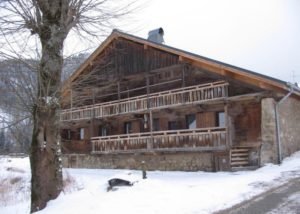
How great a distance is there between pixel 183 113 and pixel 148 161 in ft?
12.6

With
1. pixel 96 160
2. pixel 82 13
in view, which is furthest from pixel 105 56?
pixel 82 13

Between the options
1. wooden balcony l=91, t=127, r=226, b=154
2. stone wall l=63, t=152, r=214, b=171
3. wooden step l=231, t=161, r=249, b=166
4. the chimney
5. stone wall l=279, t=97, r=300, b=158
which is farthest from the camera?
the chimney

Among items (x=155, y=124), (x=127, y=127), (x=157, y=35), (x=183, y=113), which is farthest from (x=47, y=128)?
(x=157, y=35)

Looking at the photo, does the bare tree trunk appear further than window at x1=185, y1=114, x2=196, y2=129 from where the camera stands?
No

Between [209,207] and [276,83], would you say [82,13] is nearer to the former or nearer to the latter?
[209,207]

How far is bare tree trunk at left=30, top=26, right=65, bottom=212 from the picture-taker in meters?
9.03

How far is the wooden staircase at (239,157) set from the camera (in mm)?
19547

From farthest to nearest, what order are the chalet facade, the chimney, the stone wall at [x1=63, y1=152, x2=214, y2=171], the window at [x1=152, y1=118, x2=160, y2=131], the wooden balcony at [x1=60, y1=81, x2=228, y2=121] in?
the chimney
the window at [x1=152, y1=118, x2=160, y2=131]
the stone wall at [x1=63, y1=152, x2=214, y2=171]
the wooden balcony at [x1=60, y1=81, x2=228, y2=121]
the chalet facade

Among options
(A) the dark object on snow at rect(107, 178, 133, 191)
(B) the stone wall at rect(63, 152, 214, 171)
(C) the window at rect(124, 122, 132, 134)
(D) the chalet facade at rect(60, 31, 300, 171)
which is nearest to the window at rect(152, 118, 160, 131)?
(D) the chalet facade at rect(60, 31, 300, 171)

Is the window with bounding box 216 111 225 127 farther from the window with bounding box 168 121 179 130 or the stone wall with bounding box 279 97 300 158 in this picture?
the stone wall with bounding box 279 97 300 158

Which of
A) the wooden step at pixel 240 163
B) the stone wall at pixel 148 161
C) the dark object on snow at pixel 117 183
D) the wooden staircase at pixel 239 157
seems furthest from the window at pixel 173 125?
the dark object on snow at pixel 117 183

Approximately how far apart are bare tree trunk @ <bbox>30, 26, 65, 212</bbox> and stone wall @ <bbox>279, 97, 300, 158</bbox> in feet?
44.8

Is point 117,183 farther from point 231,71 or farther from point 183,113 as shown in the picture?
point 183,113

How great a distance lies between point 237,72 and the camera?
19.5 metres
